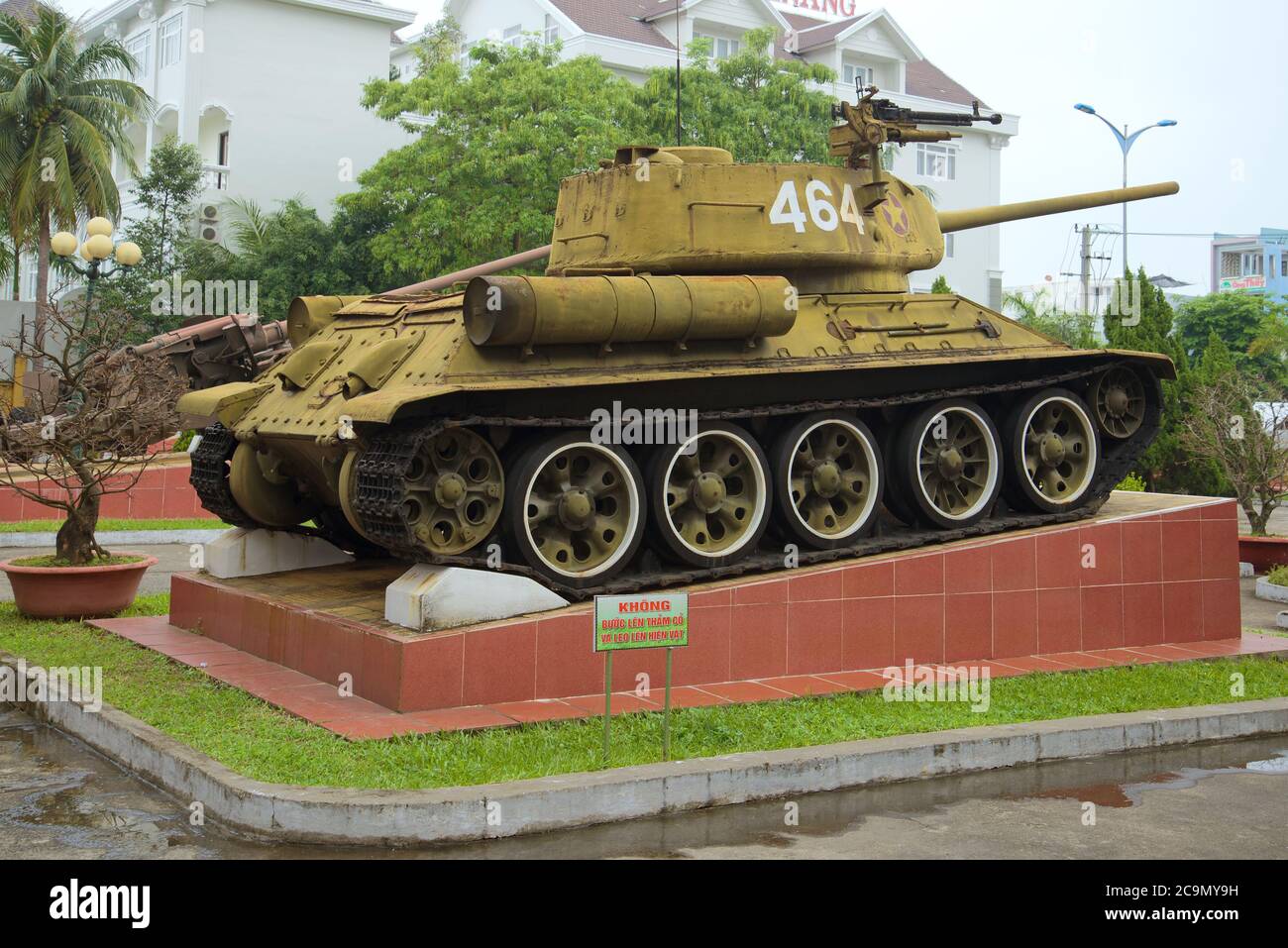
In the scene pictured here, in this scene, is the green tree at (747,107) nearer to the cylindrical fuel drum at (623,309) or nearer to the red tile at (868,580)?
the cylindrical fuel drum at (623,309)

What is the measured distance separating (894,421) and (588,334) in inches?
123

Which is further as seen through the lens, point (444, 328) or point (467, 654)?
point (444, 328)

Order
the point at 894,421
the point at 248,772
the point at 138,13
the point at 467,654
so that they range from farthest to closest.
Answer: the point at 138,13, the point at 894,421, the point at 467,654, the point at 248,772

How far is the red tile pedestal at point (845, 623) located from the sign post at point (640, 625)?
141cm

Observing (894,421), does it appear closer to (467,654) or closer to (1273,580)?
(467,654)

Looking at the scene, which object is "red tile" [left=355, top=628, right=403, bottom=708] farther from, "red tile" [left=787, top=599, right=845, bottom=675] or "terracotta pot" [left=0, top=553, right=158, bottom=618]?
"terracotta pot" [left=0, top=553, right=158, bottom=618]

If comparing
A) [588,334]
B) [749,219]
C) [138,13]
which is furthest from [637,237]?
[138,13]

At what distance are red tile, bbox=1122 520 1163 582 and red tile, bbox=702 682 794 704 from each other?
3.71 meters

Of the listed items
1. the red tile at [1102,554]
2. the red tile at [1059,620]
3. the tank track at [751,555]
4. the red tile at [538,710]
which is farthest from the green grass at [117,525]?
the red tile at [1102,554]

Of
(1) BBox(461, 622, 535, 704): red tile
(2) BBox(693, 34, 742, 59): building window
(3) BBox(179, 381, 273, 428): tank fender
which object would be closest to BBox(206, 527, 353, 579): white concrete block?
(3) BBox(179, 381, 273, 428): tank fender

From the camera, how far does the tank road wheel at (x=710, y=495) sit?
1007 centimetres

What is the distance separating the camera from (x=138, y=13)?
3928 cm

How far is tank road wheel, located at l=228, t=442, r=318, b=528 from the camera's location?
11719 millimetres

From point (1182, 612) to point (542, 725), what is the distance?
20.2ft
